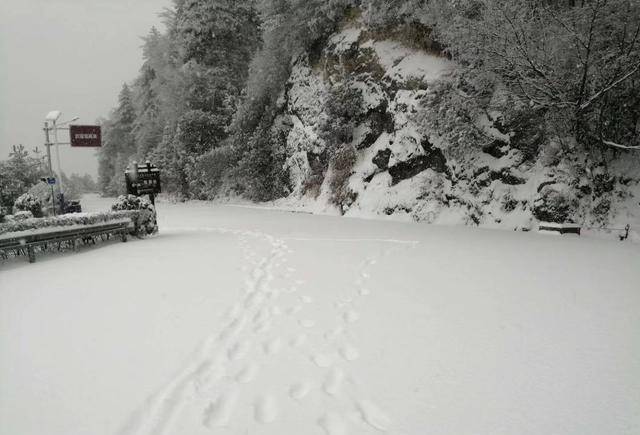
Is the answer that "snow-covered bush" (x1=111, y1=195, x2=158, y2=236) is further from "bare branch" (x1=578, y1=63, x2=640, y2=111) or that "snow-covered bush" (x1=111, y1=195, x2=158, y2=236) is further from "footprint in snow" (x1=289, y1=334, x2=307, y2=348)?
"bare branch" (x1=578, y1=63, x2=640, y2=111)

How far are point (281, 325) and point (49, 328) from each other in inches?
102

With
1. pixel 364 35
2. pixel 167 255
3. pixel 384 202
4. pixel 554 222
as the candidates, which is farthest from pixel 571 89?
pixel 167 255

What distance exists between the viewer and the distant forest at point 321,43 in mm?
9477

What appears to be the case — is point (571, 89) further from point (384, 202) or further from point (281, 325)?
point (281, 325)

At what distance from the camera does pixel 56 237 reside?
8.75 meters

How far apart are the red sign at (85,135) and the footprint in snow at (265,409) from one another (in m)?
20.0

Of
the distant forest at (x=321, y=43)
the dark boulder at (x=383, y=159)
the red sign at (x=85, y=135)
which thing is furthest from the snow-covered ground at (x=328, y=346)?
the red sign at (x=85, y=135)

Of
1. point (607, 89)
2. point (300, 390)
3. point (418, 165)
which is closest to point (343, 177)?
point (418, 165)

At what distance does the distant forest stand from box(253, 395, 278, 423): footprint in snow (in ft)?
32.7

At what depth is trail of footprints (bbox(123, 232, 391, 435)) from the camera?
258 cm

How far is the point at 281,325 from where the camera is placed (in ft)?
13.8

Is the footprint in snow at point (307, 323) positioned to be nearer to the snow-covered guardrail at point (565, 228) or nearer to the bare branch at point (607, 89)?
the snow-covered guardrail at point (565, 228)

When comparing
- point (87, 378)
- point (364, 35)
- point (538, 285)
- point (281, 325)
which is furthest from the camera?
point (364, 35)

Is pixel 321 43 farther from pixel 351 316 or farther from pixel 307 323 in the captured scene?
pixel 307 323
